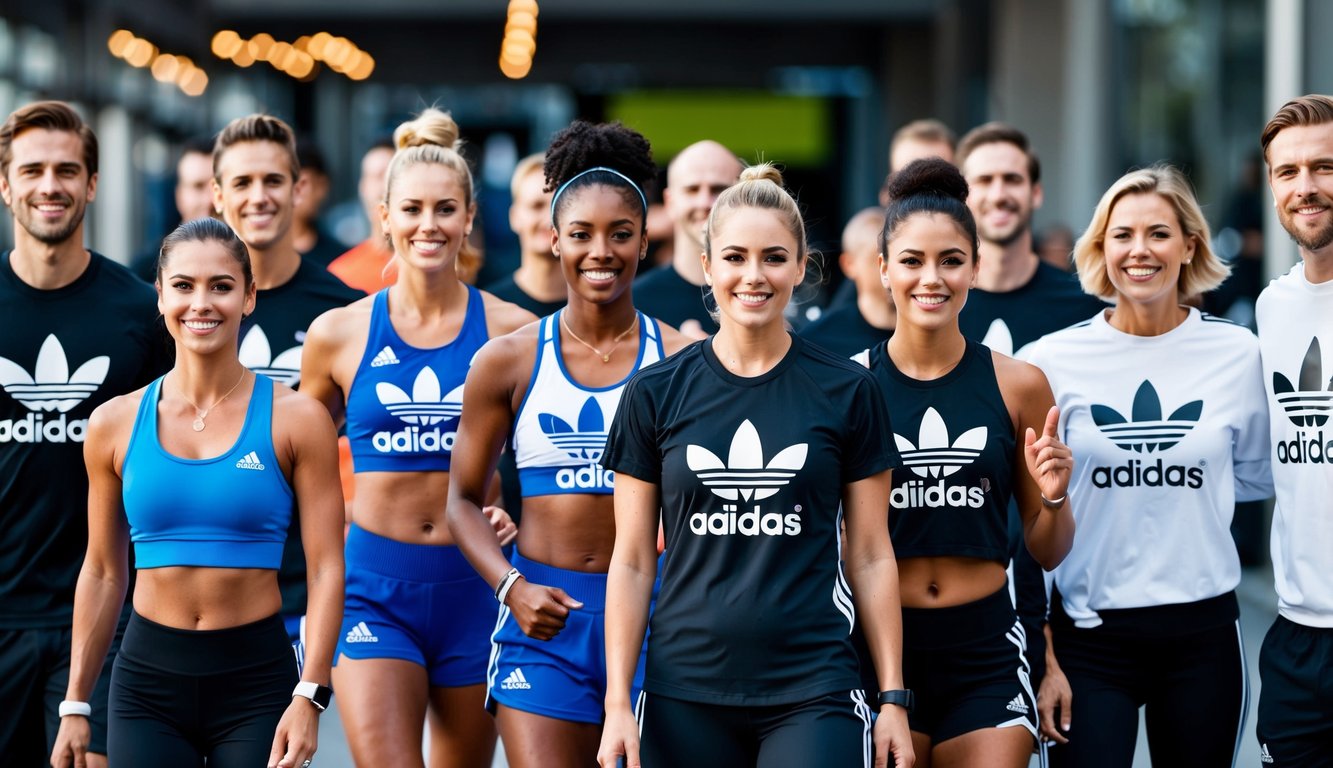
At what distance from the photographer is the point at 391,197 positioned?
5.73 meters

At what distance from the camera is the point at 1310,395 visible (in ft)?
15.9

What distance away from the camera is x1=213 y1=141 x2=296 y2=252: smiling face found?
625 centimetres

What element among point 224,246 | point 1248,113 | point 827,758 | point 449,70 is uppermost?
point 449,70

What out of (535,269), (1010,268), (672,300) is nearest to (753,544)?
(1010,268)

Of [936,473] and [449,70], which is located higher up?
[449,70]

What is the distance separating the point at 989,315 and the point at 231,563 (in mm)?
2716

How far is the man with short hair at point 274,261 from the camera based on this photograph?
19.9ft

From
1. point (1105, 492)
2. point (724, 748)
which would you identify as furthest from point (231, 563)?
point (1105, 492)

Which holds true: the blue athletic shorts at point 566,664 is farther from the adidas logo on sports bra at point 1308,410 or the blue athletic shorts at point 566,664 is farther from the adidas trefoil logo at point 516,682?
the adidas logo on sports bra at point 1308,410

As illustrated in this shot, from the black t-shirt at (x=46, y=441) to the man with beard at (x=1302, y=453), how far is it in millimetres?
3453

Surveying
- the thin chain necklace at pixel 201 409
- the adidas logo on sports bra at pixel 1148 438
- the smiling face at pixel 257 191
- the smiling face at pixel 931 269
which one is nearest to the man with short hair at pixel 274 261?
the smiling face at pixel 257 191

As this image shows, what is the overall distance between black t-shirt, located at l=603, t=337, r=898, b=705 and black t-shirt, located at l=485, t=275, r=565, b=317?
2.76 m

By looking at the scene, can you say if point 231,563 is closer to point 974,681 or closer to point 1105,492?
point 974,681

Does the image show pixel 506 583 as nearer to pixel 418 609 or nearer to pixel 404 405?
pixel 418 609
